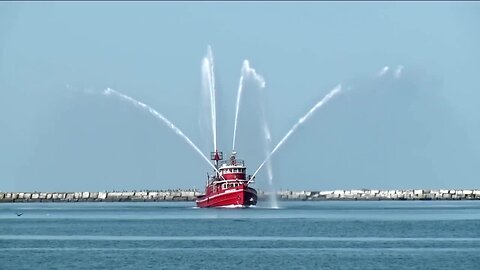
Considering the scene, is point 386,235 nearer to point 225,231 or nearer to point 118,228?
point 225,231

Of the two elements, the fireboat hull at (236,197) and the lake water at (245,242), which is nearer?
the lake water at (245,242)

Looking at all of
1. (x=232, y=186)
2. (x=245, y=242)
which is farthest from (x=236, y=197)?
(x=245, y=242)

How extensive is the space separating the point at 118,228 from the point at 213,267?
34.4 m

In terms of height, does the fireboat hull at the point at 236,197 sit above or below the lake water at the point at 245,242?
above

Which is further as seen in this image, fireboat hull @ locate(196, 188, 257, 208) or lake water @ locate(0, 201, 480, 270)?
fireboat hull @ locate(196, 188, 257, 208)

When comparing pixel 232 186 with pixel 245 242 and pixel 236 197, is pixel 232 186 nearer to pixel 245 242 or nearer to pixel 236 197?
pixel 236 197

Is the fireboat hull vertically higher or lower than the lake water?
higher

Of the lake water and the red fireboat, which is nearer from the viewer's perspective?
the lake water

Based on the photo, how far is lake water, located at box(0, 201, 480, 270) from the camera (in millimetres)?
65125

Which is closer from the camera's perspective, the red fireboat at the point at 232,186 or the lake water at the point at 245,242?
the lake water at the point at 245,242

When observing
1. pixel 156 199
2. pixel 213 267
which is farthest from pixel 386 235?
pixel 156 199

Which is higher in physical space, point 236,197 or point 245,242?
point 236,197

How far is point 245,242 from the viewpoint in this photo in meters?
78.6

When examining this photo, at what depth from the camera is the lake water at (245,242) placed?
65.1 m
